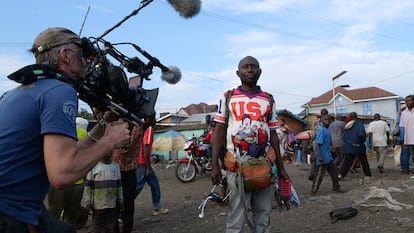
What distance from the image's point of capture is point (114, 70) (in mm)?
2350

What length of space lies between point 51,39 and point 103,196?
3.07 meters

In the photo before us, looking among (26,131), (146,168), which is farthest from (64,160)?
(146,168)

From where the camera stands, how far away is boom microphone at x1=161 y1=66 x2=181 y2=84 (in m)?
3.04

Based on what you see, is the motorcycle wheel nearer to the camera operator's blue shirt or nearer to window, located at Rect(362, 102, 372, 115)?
the camera operator's blue shirt

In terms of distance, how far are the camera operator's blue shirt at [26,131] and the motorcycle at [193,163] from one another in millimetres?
9527

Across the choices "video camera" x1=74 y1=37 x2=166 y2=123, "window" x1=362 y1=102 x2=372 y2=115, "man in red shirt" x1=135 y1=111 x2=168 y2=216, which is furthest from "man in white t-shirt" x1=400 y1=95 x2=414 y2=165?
"window" x1=362 y1=102 x2=372 y2=115

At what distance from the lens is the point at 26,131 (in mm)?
1952

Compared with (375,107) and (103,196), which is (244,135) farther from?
(375,107)

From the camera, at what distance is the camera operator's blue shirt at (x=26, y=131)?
193 centimetres

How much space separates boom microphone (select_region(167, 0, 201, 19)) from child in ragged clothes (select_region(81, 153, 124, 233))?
6.44ft

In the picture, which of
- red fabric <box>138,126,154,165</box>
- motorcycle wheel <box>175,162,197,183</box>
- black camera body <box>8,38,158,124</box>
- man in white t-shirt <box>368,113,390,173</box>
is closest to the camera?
black camera body <box>8,38,158,124</box>

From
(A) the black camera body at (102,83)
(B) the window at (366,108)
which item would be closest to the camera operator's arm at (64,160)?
(A) the black camera body at (102,83)

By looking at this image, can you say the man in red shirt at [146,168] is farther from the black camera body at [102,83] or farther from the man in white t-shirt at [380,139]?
the man in white t-shirt at [380,139]

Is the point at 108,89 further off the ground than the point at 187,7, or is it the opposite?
the point at 187,7
